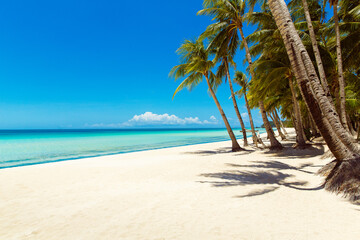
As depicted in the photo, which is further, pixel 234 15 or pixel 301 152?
pixel 234 15

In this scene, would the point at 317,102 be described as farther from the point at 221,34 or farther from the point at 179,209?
the point at 221,34

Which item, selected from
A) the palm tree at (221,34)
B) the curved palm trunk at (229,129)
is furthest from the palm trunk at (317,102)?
the curved palm trunk at (229,129)

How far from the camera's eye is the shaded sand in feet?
9.16

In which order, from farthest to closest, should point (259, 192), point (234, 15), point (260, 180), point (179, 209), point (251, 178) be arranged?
point (234, 15), point (251, 178), point (260, 180), point (259, 192), point (179, 209)

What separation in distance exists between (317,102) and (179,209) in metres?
3.88

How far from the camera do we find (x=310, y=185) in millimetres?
4867

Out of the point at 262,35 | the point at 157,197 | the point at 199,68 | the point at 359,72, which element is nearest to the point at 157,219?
the point at 157,197

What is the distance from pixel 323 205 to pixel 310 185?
4.66 ft

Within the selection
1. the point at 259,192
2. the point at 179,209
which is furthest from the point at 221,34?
the point at 179,209

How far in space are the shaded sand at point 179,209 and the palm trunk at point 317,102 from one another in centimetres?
112

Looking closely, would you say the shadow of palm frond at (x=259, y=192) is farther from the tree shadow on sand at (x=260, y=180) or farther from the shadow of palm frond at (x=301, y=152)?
the shadow of palm frond at (x=301, y=152)

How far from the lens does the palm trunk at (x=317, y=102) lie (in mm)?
4438

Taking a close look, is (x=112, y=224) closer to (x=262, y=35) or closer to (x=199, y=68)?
(x=199, y=68)

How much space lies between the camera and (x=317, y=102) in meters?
4.46
